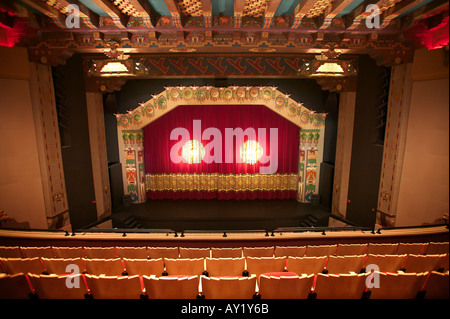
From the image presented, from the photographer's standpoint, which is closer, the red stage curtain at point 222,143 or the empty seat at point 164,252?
the empty seat at point 164,252

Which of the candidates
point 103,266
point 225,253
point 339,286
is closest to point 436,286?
point 339,286

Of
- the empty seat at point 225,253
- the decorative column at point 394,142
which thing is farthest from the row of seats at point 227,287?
the decorative column at point 394,142

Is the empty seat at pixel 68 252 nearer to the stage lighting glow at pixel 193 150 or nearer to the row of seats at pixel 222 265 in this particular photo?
the row of seats at pixel 222 265

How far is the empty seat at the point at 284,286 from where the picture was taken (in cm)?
262

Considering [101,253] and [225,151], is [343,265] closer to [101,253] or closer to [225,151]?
[101,253]

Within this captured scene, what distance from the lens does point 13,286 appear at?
2.58 meters

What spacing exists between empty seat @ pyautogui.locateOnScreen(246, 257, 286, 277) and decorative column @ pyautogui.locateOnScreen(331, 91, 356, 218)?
5.78 meters

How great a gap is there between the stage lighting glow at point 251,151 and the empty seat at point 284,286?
760cm

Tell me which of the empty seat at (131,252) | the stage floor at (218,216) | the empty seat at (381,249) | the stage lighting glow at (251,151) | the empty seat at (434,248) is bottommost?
the stage floor at (218,216)

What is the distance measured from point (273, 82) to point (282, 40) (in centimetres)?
295

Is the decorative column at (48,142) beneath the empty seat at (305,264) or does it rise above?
above

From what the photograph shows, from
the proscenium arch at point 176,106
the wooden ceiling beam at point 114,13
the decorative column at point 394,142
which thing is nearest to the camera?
the wooden ceiling beam at point 114,13
